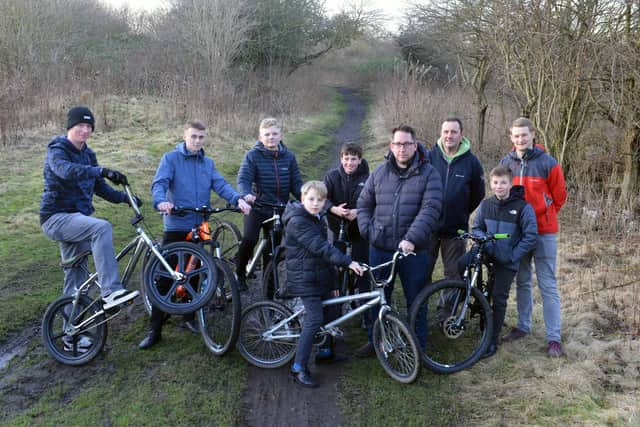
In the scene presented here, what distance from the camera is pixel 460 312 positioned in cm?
439

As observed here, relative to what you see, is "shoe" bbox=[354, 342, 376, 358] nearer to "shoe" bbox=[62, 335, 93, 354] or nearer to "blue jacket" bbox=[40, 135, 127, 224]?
"shoe" bbox=[62, 335, 93, 354]

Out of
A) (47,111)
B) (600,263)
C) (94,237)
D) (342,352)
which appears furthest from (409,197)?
(47,111)

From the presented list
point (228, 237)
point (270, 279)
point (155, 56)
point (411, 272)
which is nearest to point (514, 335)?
point (411, 272)

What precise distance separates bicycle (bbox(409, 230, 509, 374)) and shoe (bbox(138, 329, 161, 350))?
6.93 ft

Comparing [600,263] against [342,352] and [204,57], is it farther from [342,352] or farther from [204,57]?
[204,57]

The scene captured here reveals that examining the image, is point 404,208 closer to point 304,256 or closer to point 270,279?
point 304,256

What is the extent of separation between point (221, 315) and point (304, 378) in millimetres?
→ 1157

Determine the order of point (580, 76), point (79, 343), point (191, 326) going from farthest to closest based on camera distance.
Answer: point (580, 76), point (191, 326), point (79, 343)

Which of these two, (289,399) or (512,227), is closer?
(289,399)

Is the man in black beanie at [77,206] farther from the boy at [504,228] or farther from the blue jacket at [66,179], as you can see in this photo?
the boy at [504,228]

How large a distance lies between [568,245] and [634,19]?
2988 mm

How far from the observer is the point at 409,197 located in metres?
4.10

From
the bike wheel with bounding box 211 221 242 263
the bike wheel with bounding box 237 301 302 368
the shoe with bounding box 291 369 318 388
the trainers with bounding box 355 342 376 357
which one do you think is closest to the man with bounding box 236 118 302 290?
the bike wheel with bounding box 211 221 242 263

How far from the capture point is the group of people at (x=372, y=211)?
403 cm
